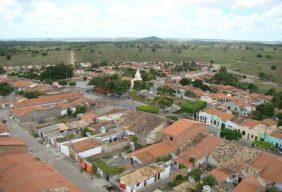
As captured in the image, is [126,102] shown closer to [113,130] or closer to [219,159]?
[113,130]

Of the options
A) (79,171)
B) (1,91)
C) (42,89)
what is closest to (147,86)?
(42,89)

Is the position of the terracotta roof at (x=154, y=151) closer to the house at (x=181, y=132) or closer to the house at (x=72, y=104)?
the house at (x=181, y=132)

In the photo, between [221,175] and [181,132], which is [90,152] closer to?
[181,132]

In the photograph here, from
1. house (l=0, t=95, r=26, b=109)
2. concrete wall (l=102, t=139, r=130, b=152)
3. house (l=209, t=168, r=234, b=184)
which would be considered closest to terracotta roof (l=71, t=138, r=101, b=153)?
concrete wall (l=102, t=139, r=130, b=152)

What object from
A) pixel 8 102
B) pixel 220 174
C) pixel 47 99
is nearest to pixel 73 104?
pixel 47 99

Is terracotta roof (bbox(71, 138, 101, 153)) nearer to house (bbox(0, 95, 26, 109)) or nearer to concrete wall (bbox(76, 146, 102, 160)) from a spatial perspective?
concrete wall (bbox(76, 146, 102, 160))

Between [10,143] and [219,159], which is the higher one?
[10,143]

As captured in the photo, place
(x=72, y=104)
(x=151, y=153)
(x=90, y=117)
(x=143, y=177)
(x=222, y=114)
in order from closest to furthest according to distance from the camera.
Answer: (x=143, y=177) < (x=151, y=153) < (x=90, y=117) < (x=222, y=114) < (x=72, y=104)
